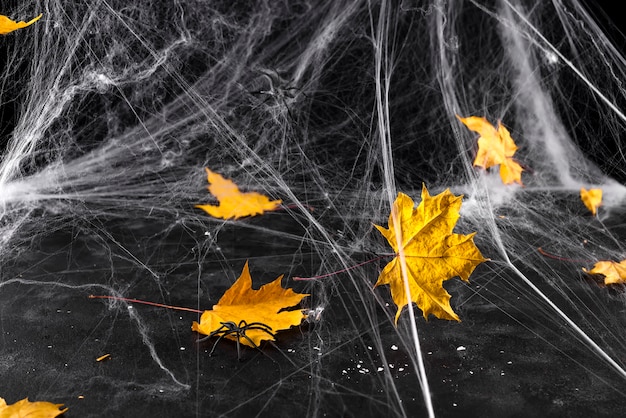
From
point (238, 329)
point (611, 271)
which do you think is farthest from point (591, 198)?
point (238, 329)

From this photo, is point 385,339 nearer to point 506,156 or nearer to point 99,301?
point 99,301

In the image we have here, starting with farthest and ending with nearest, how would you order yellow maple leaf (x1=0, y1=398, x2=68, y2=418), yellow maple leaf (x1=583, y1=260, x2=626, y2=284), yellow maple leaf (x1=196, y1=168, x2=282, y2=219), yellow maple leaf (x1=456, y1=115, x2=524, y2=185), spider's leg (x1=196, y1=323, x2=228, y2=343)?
yellow maple leaf (x1=456, y1=115, x2=524, y2=185) → yellow maple leaf (x1=196, y1=168, x2=282, y2=219) → yellow maple leaf (x1=583, y1=260, x2=626, y2=284) → spider's leg (x1=196, y1=323, x2=228, y2=343) → yellow maple leaf (x1=0, y1=398, x2=68, y2=418)

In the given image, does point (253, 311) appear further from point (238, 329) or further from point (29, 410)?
point (29, 410)

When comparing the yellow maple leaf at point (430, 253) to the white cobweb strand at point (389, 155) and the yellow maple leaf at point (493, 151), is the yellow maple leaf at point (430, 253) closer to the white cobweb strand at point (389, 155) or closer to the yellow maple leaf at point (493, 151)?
the white cobweb strand at point (389, 155)

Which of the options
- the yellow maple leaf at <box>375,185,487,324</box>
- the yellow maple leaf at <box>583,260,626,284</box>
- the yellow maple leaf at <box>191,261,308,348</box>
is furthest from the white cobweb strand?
the yellow maple leaf at <box>583,260,626,284</box>

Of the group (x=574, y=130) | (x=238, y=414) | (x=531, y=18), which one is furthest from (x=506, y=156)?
(x=238, y=414)

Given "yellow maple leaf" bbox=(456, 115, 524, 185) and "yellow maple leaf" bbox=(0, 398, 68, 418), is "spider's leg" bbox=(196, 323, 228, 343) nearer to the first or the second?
"yellow maple leaf" bbox=(0, 398, 68, 418)
